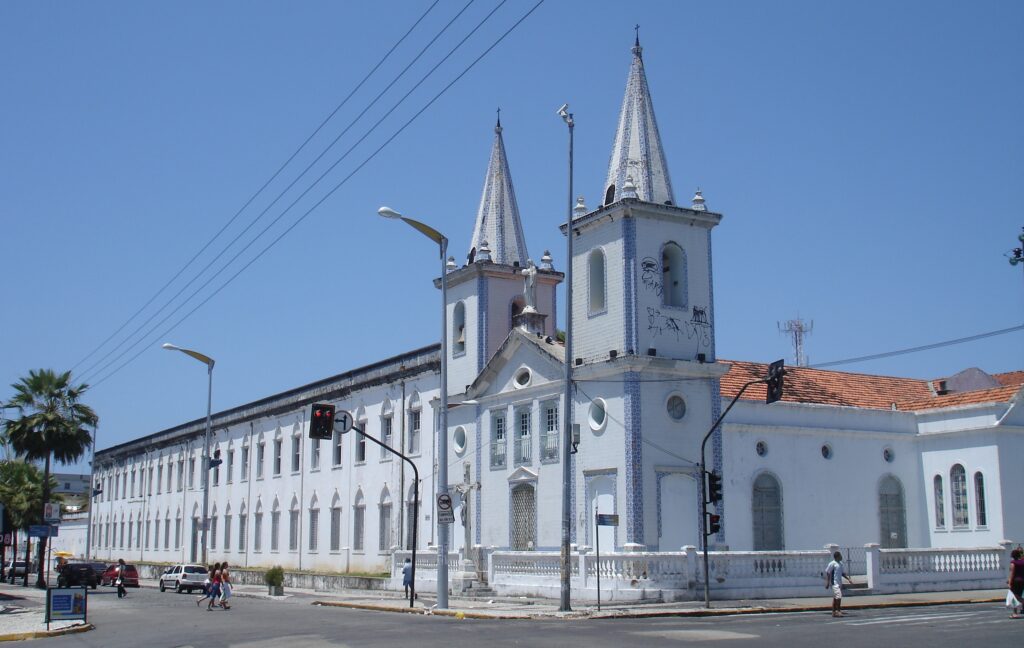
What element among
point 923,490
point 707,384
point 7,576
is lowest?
point 7,576

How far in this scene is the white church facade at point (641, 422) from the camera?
34625mm

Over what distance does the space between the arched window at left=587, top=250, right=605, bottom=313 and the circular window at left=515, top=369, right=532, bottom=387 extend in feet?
12.0

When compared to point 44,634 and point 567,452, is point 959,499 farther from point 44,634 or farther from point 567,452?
point 44,634

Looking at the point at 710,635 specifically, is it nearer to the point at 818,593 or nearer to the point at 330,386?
the point at 818,593

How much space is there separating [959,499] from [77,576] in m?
36.5

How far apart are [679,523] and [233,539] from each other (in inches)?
1492

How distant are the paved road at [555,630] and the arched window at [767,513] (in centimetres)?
855

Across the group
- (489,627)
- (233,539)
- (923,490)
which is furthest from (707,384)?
(233,539)

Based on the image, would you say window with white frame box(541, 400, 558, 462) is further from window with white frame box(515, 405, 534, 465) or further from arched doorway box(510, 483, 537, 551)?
arched doorway box(510, 483, 537, 551)

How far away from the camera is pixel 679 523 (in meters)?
33.9

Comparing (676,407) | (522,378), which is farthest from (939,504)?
(522,378)

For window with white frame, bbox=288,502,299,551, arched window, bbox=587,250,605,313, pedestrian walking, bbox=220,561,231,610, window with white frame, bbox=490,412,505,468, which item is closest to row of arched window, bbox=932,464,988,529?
arched window, bbox=587,250,605,313

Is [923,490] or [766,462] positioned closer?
[766,462]

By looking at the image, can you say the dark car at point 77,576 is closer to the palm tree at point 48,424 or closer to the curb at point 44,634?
the palm tree at point 48,424
